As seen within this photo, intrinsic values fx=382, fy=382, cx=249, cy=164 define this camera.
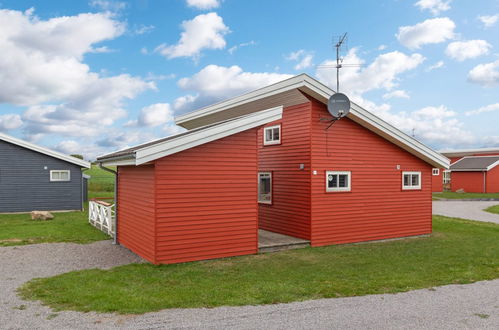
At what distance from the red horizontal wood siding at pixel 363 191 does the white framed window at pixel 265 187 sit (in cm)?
215

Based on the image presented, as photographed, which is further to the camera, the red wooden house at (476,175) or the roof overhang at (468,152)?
the roof overhang at (468,152)

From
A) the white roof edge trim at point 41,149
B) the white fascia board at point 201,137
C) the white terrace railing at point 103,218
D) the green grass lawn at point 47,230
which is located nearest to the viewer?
the white fascia board at point 201,137

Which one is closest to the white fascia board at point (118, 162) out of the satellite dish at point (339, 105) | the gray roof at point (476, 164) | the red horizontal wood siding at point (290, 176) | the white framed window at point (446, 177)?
the red horizontal wood siding at point (290, 176)

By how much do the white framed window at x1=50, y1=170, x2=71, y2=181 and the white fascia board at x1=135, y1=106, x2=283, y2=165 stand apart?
46.8 ft

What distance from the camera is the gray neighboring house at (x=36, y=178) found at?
19062mm

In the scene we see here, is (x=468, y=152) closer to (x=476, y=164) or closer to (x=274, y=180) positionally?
(x=476, y=164)

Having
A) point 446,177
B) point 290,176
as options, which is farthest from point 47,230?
point 446,177

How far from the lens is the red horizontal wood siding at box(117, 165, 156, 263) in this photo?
8867 mm

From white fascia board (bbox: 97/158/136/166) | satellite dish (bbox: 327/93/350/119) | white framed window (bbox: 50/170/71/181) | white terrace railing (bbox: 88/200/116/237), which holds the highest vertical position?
satellite dish (bbox: 327/93/350/119)

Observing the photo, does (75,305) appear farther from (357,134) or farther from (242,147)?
(357,134)

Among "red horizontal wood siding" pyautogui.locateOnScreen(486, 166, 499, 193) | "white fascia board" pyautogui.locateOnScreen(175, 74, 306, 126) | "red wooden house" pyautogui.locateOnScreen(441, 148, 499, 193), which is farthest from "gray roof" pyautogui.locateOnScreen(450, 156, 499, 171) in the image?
"white fascia board" pyautogui.locateOnScreen(175, 74, 306, 126)

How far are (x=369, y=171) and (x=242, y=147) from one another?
4789mm

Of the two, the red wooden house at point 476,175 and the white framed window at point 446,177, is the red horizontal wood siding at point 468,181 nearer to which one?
the red wooden house at point 476,175

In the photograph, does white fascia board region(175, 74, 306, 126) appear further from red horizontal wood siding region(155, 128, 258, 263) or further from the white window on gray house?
the white window on gray house
